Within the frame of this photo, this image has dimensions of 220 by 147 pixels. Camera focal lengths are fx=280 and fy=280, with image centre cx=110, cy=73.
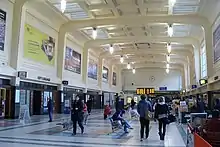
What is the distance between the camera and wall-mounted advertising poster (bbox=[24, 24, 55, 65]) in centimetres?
1823

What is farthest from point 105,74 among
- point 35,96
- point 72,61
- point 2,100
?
point 2,100

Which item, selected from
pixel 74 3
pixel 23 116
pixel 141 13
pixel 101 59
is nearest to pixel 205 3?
pixel 141 13

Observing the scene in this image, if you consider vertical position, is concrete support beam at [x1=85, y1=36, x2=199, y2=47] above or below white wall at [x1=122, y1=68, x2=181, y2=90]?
above

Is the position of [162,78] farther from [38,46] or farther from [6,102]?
[6,102]

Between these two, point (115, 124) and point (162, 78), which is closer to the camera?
point (115, 124)

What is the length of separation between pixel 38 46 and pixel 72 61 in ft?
21.7

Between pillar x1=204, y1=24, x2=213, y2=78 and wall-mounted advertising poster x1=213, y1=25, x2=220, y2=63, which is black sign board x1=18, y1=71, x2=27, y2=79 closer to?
wall-mounted advertising poster x1=213, y1=25, x2=220, y2=63

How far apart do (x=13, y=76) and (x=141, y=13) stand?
9.85 metres

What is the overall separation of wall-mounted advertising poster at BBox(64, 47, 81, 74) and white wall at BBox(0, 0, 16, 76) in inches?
329

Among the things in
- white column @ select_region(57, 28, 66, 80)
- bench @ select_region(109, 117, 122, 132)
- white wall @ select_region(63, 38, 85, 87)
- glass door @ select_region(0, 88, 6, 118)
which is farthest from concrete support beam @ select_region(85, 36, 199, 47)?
bench @ select_region(109, 117, 122, 132)

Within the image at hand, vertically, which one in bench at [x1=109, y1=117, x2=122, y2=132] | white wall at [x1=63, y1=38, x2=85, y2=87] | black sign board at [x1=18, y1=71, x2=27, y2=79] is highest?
white wall at [x1=63, y1=38, x2=85, y2=87]

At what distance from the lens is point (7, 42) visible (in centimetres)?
1633

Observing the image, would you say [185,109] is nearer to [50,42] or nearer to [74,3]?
[74,3]

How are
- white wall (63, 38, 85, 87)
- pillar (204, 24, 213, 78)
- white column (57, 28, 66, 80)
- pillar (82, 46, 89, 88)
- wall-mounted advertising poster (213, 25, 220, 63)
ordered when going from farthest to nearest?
pillar (82, 46, 89, 88) → white wall (63, 38, 85, 87) → white column (57, 28, 66, 80) → pillar (204, 24, 213, 78) → wall-mounted advertising poster (213, 25, 220, 63)
